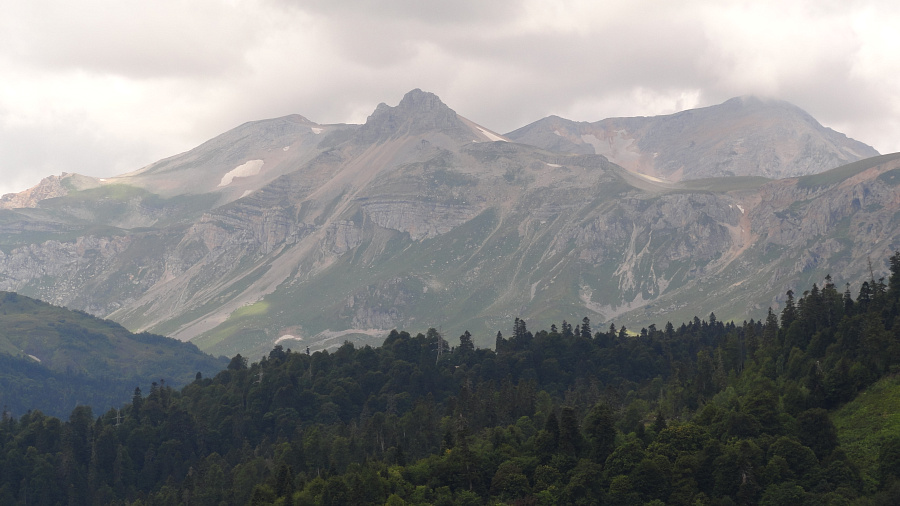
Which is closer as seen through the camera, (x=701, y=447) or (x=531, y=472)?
(x=701, y=447)

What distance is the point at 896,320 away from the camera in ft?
616

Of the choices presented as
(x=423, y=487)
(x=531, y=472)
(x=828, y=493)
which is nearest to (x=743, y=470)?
(x=828, y=493)

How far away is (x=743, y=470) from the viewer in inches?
5994

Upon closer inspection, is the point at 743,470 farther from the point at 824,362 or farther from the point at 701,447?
the point at 824,362

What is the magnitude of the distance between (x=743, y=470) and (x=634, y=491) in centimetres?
1672

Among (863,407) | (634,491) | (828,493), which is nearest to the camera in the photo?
(828,493)

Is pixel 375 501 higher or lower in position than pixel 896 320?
lower

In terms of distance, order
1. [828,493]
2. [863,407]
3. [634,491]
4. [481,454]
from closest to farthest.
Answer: [828,493], [634,491], [863,407], [481,454]

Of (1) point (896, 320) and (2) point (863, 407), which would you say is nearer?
(2) point (863, 407)

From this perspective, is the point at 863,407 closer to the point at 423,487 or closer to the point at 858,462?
the point at 858,462

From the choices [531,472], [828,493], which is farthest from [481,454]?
[828,493]

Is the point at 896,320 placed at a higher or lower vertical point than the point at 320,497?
higher

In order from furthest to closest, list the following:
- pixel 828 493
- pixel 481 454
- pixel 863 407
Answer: pixel 481 454 → pixel 863 407 → pixel 828 493

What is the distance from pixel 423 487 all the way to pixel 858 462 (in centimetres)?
6699
